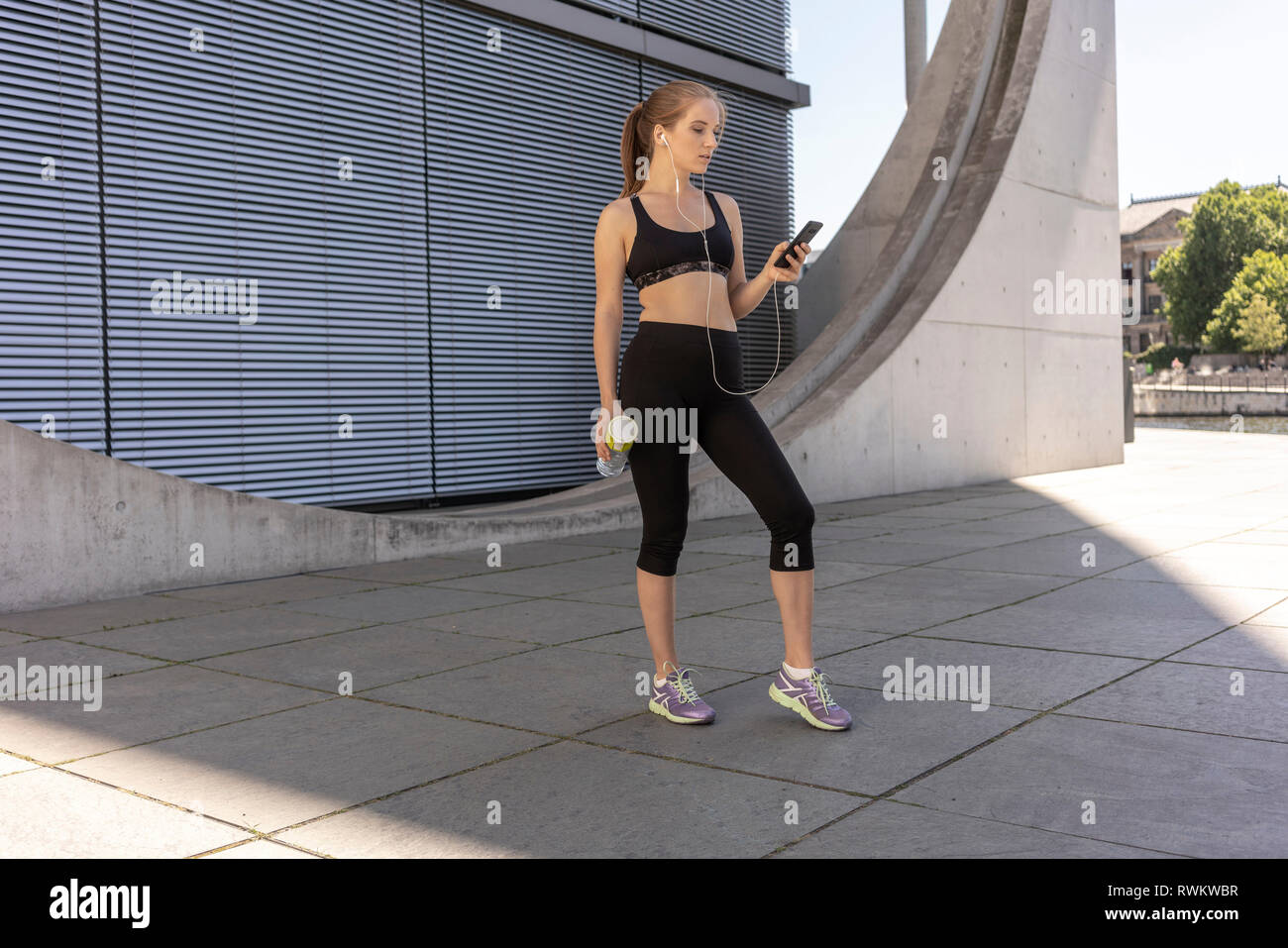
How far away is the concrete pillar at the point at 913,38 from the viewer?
2158cm

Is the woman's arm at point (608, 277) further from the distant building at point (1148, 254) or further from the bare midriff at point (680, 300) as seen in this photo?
the distant building at point (1148, 254)

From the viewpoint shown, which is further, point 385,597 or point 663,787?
point 385,597

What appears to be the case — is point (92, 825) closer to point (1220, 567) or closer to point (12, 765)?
point (12, 765)

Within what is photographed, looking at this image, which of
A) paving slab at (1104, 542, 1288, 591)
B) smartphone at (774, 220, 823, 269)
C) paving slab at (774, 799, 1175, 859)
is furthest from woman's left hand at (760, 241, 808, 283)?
paving slab at (1104, 542, 1288, 591)

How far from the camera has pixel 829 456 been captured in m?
12.2

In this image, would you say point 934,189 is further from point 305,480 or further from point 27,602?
point 27,602

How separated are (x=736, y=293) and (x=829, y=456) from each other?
825cm

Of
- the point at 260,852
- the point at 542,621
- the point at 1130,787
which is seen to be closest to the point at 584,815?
the point at 260,852

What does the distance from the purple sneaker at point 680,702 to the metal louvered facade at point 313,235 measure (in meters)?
6.60
